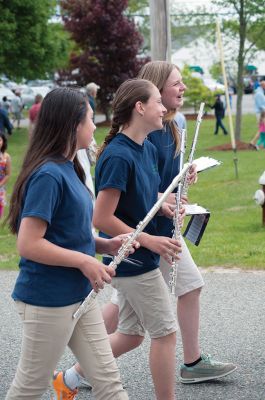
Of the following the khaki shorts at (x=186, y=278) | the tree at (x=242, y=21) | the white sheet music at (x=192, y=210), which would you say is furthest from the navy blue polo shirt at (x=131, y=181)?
the tree at (x=242, y=21)

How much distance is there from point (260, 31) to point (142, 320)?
64.5 feet

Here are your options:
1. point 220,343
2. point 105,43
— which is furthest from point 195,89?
point 220,343

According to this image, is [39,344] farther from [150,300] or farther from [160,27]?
[160,27]

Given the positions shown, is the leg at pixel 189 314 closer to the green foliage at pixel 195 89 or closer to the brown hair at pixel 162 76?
the brown hair at pixel 162 76

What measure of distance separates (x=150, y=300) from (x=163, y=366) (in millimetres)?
331

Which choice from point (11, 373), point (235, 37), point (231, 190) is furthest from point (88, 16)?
point (11, 373)

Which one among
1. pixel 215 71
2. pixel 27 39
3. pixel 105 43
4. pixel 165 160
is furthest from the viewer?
pixel 215 71

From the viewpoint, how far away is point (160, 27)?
390 inches

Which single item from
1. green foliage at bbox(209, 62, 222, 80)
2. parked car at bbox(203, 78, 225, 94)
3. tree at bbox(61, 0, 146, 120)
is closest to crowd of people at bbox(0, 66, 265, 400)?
parked car at bbox(203, 78, 225, 94)

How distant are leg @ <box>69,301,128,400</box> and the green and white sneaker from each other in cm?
139

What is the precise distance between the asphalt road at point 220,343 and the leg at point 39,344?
1.31 meters

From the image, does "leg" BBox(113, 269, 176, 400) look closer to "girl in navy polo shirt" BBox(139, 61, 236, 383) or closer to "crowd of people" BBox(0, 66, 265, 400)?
"crowd of people" BBox(0, 66, 265, 400)

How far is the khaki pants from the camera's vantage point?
3.35 m

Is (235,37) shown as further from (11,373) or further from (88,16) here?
(11,373)
